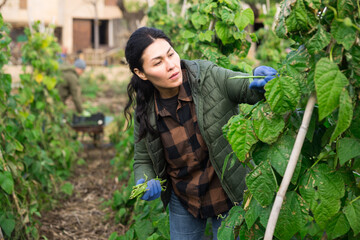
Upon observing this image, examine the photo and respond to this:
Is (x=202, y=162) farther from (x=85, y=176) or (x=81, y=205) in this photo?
(x=85, y=176)

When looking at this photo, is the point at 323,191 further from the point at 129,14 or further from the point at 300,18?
the point at 129,14

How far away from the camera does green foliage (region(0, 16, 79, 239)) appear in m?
3.06

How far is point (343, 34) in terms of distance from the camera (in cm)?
110

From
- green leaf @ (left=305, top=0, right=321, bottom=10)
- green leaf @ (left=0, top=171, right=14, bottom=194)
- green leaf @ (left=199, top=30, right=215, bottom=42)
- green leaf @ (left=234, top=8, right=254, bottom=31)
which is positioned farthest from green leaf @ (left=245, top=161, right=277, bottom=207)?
green leaf @ (left=0, top=171, right=14, bottom=194)

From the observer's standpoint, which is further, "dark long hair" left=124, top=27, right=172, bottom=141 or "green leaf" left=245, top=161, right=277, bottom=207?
"dark long hair" left=124, top=27, right=172, bottom=141

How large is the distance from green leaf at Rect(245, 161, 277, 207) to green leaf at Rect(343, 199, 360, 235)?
21 centimetres

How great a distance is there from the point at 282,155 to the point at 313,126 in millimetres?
123

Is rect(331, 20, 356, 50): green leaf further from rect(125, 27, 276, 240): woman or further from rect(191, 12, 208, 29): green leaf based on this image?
rect(191, 12, 208, 29): green leaf

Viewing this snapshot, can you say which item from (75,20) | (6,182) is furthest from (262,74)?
(75,20)

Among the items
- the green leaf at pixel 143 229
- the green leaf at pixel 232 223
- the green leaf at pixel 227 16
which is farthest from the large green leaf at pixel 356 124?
the green leaf at pixel 143 229

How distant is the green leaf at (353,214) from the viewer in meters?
→ 1.21

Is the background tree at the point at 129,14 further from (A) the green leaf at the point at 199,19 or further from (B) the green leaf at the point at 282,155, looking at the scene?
(B) the green leaf at the point at 282,155

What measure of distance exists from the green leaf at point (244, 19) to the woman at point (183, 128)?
0.47 m

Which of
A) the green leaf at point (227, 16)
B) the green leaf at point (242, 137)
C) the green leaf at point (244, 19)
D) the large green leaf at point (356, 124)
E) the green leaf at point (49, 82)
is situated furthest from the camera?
the green leaf at point (49, 82)
